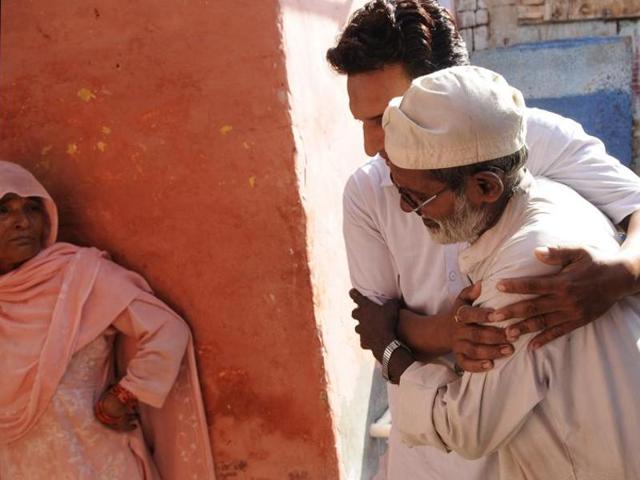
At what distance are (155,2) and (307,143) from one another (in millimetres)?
708

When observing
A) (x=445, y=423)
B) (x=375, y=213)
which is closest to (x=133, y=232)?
(x=375, y=213)

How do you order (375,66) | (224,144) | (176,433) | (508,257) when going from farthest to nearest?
1. (176,433)
2. (224,144)
3. (375,66)
4. (508,257)

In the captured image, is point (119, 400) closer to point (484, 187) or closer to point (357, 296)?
point (357, 296)

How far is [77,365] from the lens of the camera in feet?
10.6

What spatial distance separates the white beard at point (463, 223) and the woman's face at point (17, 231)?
184 centimetres

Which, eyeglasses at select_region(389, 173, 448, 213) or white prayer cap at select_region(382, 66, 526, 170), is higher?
white prayer cap at select_region(382, 66, 526, 170)

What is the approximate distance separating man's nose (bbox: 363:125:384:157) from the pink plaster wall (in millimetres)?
737

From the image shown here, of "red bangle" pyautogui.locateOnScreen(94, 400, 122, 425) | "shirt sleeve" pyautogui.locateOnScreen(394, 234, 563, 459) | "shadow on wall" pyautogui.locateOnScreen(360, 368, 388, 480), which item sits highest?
"shirt sleeve" pyautogui.locateOnScreen(394, 234, 563, 459)

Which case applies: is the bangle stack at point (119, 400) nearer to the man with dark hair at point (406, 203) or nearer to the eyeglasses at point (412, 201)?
the man with dark hair at point (406, 203)

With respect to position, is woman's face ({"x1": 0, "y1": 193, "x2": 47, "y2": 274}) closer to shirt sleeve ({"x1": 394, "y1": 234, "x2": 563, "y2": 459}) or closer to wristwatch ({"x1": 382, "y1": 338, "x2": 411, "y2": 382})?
wristwatch ({"x1": 382, "y1": 338, "x2": 411, "y2": 382})

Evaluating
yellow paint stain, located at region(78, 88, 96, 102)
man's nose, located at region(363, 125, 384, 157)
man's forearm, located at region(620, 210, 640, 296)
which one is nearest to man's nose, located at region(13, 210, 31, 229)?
yellow paint stain, located at region(78, 88, 96, 102)

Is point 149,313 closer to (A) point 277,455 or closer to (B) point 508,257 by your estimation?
(A) point 277,455

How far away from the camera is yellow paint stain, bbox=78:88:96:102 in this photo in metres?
3.32

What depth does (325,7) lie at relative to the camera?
3535 millimetres
